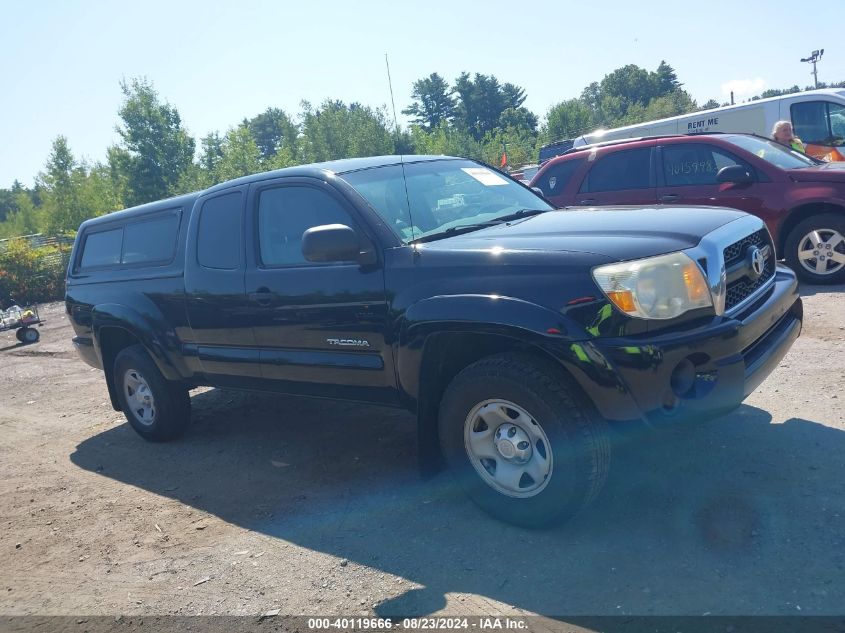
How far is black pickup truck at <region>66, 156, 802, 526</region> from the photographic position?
10.3 ft

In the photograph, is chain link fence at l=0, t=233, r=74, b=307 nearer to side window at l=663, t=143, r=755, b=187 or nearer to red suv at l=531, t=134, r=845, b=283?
red suv at l=531, t=134, r=845, b=283

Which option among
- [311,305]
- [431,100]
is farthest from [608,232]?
[431,100]

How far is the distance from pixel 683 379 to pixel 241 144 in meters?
38.4

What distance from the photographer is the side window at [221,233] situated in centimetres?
481

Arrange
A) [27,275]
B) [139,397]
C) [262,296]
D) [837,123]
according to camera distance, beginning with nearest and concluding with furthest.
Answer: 1. [262,296]
2. [139,397]
3. [837,123]
4. [27,275]

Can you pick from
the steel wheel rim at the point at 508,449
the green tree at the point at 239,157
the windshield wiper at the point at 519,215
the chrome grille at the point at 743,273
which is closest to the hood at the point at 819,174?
the chrome grille at the point at 743,273

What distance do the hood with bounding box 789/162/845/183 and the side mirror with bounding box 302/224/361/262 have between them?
5.84m

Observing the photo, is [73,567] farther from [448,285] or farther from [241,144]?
[241,144]

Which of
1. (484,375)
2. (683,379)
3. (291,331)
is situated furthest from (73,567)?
(683,379)

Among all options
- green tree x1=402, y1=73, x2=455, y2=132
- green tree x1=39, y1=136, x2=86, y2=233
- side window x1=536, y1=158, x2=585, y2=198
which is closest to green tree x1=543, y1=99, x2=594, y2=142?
green tree x1=402, y1=73, x2=455, y2=132

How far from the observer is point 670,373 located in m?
3.05

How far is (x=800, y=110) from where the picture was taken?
12828 mm

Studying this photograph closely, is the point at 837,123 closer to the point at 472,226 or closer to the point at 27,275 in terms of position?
the point at 472,226

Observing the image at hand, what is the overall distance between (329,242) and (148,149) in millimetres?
40830
